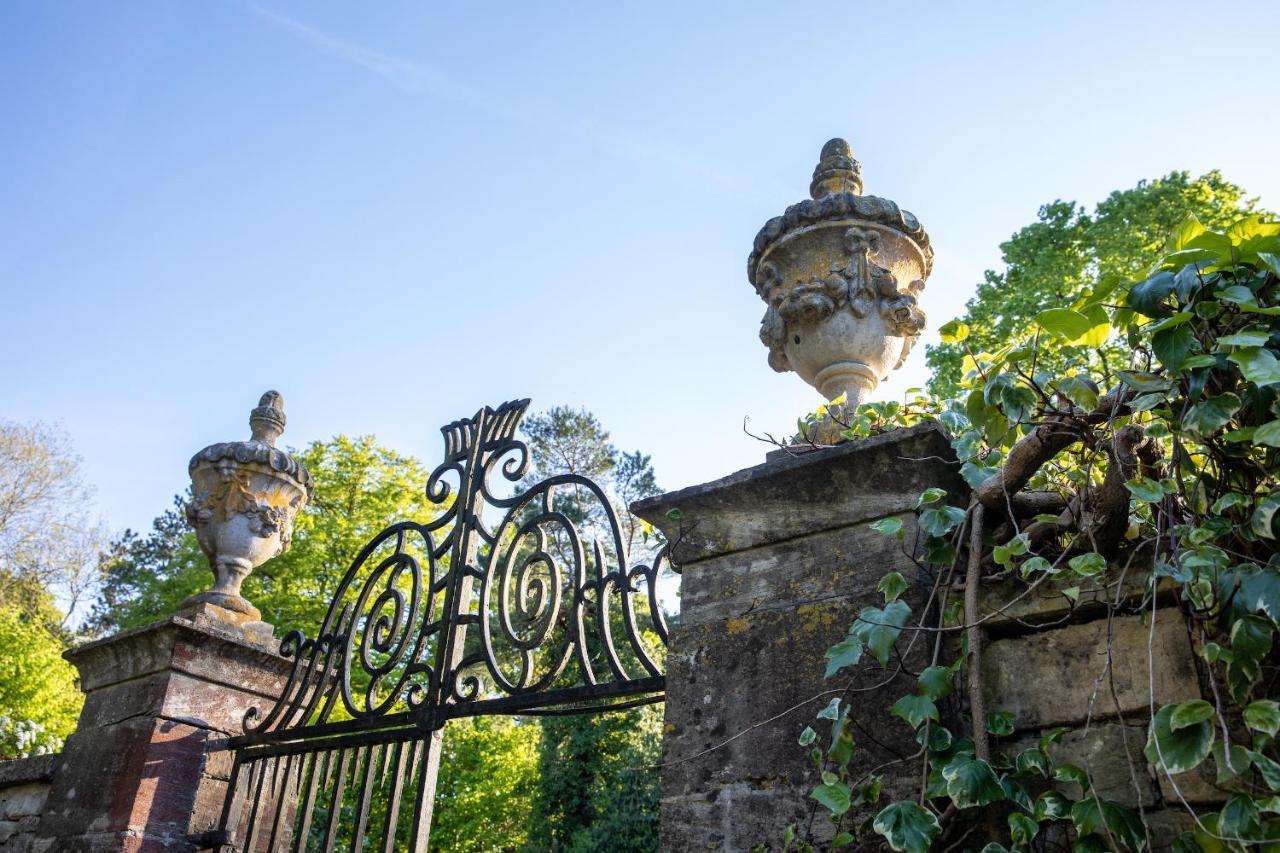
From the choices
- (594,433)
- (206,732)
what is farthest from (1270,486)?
(594,433)

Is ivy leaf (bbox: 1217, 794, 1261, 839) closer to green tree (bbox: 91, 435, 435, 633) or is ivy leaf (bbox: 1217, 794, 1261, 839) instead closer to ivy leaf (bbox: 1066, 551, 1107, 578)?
ivy leaf (bbox: 1066, 551, 1107, 578)

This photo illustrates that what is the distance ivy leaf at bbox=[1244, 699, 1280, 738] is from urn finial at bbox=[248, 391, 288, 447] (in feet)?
14.3

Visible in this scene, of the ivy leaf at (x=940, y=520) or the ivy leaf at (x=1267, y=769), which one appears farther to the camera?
the ivy leaf at (x=940, y=520)

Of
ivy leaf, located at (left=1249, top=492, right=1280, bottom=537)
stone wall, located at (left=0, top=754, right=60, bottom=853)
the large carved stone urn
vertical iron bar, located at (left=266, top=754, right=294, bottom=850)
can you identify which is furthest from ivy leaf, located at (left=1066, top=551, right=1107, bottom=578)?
stone wall, located at (left=0, top=754, right=60, bottom=853)

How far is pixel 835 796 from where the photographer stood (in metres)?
1.93

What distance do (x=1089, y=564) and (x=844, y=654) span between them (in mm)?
504

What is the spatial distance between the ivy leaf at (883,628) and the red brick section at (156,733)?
317cm

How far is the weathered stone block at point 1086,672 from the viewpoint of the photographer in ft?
6.13

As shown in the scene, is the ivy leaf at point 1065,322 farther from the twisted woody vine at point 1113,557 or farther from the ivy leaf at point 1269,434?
the ivy leaf at point 1269,434

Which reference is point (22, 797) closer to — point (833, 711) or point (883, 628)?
point (833, 711)

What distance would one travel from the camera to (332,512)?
52.3 ft

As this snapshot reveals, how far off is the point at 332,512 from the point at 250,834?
12.6m

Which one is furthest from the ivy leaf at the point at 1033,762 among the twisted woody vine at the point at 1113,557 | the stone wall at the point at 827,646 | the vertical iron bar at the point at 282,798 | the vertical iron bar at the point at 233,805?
the vertical iron bar at the point at 233,805

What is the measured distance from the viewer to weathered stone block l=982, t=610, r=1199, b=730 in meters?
1.87
